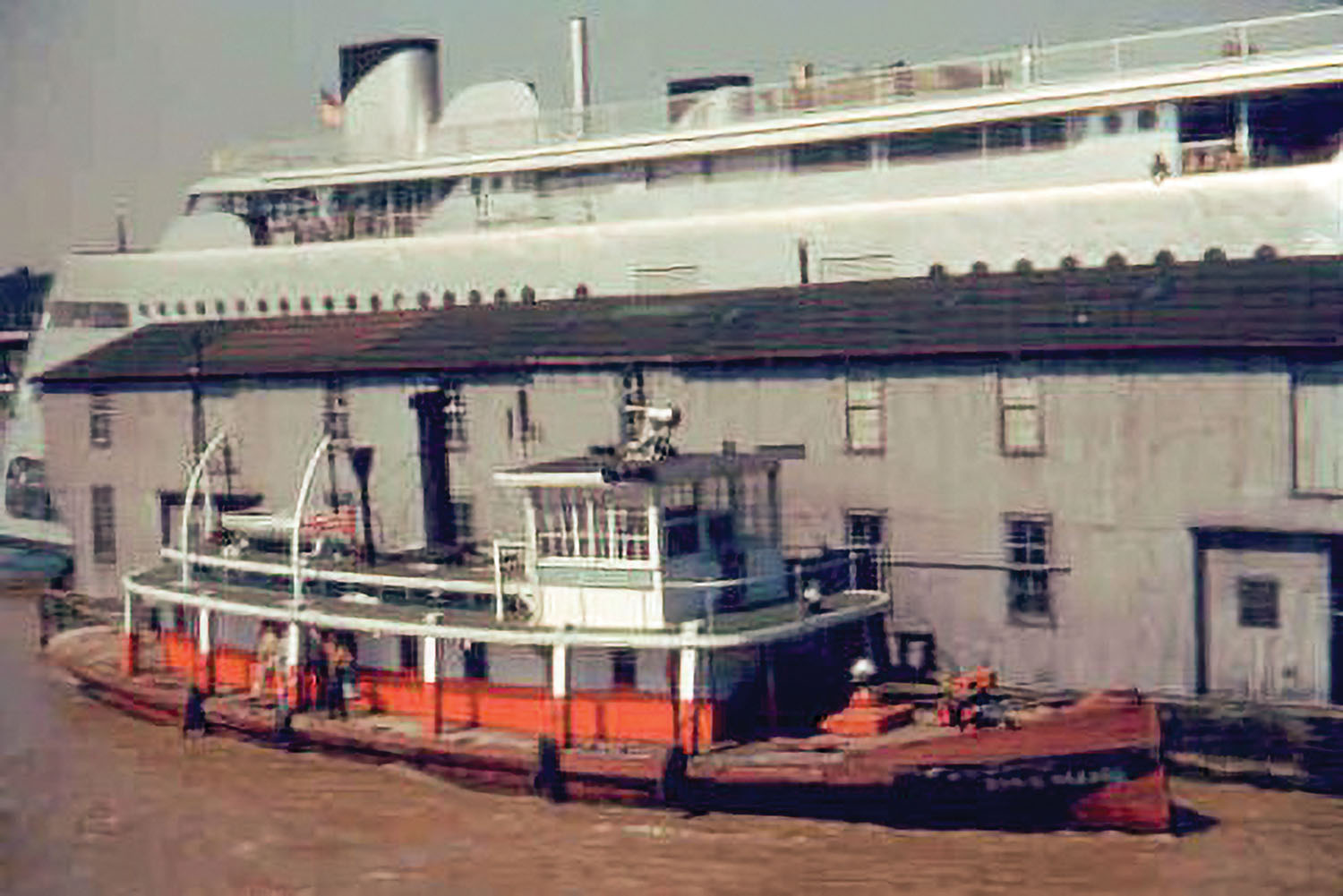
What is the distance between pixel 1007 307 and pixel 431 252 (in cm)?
1679

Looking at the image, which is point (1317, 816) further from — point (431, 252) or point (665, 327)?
point (431, 252)

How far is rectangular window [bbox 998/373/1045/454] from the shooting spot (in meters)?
27.7

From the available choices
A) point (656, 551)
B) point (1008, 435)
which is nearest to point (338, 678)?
point (656, 551)

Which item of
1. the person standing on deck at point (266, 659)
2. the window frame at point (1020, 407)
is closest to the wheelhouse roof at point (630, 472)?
the window frame at point (1020, 407)

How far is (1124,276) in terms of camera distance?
2928 centimetres

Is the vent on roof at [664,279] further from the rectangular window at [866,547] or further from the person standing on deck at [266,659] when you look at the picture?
the person standing on deck at [266,659]

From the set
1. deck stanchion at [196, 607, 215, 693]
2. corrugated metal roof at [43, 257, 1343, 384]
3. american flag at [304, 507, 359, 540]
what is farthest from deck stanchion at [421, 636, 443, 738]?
corrugated metal roof at [43, 257, 1343, 384]

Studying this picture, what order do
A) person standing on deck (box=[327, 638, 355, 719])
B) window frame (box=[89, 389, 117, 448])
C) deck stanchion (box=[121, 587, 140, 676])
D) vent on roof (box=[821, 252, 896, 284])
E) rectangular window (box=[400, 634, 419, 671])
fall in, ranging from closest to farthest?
person standing on deck (box=[327, 638, 355, 719])
rectangular window (box=[400, 634, 419, 671])
deck stanchion (box=[121, 587, 140, 676])
vent on roof (box=[821, 252, 896, 284])
window frame (box=[89, 389, 117, 448])

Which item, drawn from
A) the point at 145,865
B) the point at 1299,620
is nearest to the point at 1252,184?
the point at 1299,620

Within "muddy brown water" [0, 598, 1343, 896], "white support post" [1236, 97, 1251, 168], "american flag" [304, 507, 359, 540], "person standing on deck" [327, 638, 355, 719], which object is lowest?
"muddy brown water" [0, 598, 1343, 896]

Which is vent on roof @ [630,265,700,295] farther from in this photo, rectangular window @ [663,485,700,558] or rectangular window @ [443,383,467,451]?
rectangular window @ [663,485,700,558]

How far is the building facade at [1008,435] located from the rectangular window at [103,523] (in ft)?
26.1

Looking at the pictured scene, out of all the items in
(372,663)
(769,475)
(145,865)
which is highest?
(769,475)

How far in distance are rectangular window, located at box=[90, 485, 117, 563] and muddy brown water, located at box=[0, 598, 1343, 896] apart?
43.0ft
